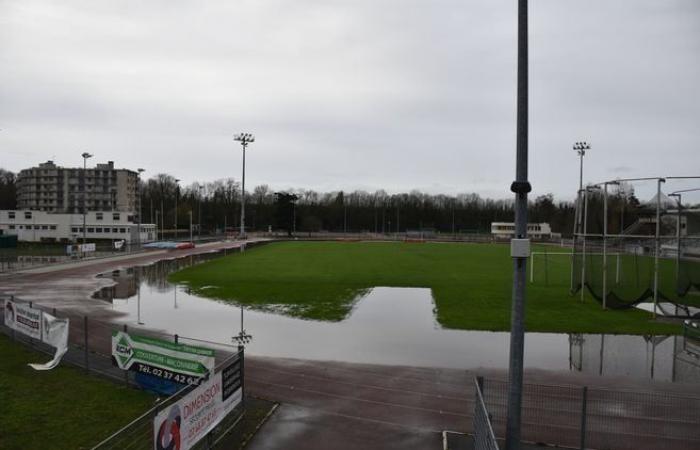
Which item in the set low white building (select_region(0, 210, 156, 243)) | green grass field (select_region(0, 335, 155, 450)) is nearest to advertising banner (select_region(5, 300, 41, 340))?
green grass field (select_region(0, 335, 155, 450))

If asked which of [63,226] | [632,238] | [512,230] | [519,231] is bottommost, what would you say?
[512,230]

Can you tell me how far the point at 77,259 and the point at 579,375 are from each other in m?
49.2

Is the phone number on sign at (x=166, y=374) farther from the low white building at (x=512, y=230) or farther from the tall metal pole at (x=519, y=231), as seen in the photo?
the low white building at (x=512, y=230)

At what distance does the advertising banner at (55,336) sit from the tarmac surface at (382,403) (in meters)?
1.41

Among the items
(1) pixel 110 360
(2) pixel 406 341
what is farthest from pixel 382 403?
(1) pixel 110 360

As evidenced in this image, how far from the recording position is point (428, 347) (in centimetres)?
1758

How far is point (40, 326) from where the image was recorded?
53.5 ft

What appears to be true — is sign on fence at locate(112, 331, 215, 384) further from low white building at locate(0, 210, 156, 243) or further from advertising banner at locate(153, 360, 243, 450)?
low white building at locate(0, 210, 156, 243)

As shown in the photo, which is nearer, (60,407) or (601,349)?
(60,407)

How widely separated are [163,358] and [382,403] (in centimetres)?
527

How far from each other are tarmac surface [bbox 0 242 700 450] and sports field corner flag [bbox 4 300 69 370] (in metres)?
1.46

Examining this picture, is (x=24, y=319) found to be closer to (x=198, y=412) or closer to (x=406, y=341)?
Result: (x=198, y=412)

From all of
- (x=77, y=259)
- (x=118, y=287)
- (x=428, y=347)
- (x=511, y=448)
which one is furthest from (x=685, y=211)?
(x=77, y=259)

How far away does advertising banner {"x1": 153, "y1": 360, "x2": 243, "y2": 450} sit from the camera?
755cm
